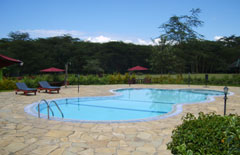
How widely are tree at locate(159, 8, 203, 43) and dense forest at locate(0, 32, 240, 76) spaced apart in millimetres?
1235

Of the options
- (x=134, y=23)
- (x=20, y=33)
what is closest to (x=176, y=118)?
(x=134, y=23)

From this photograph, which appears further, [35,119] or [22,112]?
[22,112]

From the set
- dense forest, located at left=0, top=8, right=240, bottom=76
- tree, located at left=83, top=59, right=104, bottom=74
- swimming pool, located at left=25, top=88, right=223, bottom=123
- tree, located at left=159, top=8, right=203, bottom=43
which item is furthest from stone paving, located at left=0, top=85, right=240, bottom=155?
tree, located at left=83, top=59, right=104, bottom=74

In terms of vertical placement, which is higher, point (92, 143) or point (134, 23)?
point (134, 23)

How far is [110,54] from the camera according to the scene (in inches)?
1816

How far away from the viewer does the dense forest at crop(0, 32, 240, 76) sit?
30547 millimetres

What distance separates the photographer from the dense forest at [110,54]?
30.5 metres

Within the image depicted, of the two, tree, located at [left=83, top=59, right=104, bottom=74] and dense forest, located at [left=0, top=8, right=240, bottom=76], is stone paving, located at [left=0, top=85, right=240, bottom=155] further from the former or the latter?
tree, located at [left=83, top=59, right=104, bottom=74]

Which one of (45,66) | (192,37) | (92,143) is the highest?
(192,37)

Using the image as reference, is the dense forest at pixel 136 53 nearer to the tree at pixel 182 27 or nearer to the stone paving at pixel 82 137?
the tree at pixel 182 27

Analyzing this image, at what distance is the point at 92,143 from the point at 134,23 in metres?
24.3

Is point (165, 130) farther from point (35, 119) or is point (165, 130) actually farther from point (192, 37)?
point (192, 37)

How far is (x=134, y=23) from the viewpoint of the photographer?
86.3 ft


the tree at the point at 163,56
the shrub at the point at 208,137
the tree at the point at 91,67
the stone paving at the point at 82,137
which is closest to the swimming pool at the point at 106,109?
the stone paving at the point at 82,137
